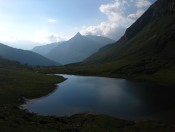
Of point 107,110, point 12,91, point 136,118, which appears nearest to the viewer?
point 136,118

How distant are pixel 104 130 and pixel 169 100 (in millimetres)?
44006

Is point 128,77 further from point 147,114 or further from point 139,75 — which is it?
point 147,114

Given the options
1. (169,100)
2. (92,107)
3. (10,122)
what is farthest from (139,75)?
(10,122)

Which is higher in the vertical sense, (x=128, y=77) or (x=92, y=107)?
(x=128, y=77)

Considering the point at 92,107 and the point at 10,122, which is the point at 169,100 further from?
the point at 10,122

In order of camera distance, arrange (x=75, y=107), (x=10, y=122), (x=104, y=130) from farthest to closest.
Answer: (x=75, y=107) → (x=104, y=130) → (x=10, y=122)

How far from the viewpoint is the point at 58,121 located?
65.5m

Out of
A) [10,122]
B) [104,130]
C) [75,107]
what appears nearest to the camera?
[10,122]

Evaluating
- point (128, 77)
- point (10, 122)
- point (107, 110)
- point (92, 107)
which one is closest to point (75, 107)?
point (92, 107)

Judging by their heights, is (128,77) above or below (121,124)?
above

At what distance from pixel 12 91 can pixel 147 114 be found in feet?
192

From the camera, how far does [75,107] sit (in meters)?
90.6

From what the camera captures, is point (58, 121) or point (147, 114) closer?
point (58, 121)

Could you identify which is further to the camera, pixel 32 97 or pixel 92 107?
pixel 32 97
